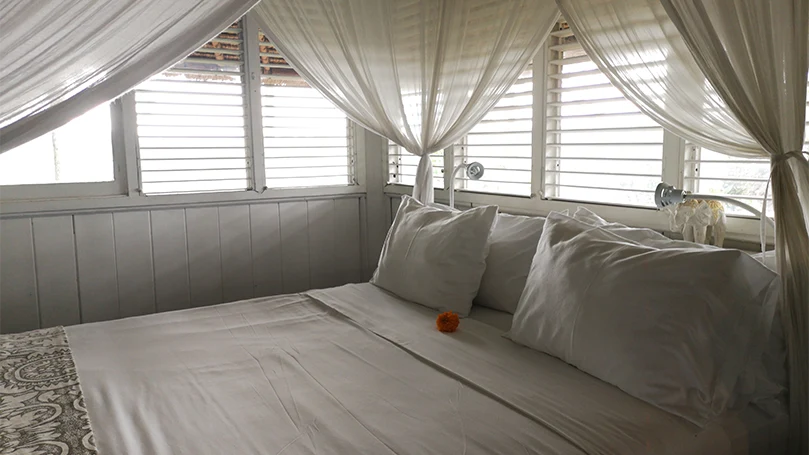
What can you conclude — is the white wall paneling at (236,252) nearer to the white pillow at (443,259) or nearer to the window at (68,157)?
the window at (68,157)

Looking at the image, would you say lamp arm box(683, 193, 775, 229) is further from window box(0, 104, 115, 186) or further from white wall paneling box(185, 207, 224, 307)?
window box(0, 104, 115, 186)

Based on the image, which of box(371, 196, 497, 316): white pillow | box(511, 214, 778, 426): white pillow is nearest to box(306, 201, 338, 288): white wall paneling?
box(371, 196, 497, 316): white pillow

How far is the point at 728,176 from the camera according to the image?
2053 millimetres

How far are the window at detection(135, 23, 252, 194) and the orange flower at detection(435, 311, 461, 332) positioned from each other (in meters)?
1.73

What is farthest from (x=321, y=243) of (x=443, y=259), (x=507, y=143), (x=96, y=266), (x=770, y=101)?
(x=770, y=101)

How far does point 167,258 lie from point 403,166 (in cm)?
142

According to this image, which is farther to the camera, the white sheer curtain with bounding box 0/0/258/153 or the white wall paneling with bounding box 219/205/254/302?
the white wall paneling with bounding box 219/205/254/302

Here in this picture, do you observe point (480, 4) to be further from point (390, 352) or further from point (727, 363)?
point (727, 363)

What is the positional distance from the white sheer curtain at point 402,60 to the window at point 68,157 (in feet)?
3.17

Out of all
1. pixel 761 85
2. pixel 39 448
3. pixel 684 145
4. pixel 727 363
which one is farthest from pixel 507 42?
pixel 39 448

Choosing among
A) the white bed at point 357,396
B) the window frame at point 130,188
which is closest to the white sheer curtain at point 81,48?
the white bed at point 357,396

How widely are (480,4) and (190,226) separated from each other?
6.09 ft

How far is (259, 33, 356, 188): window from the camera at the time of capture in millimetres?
3389

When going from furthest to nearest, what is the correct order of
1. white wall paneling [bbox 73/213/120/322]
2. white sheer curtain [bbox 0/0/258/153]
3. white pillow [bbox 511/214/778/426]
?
white wall paneling [bbox 73/213/120/322]
white pillow [bbox 511/214/778/426]
white sheer curtain [bbox 0/0/258/153]
